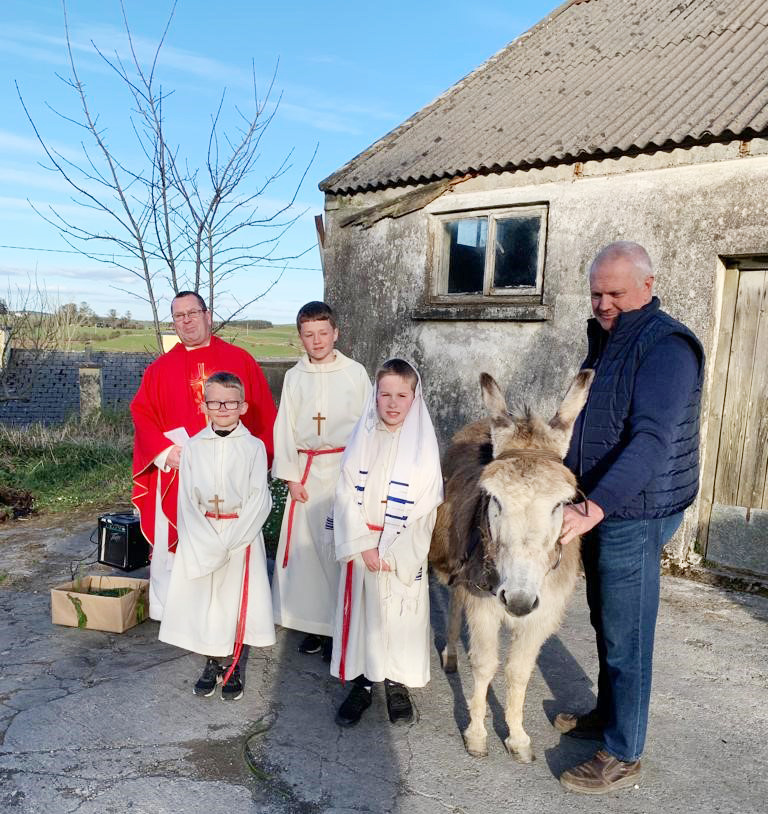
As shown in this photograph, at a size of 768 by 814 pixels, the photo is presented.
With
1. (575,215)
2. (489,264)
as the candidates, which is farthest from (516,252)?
(575,215)

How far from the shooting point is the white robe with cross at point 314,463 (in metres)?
4.27

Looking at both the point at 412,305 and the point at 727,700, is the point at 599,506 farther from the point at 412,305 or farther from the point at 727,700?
the point at 412,305

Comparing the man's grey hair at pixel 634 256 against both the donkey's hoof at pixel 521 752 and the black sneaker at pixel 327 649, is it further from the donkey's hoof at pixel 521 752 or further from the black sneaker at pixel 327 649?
the black sneaker at pixel 327 649

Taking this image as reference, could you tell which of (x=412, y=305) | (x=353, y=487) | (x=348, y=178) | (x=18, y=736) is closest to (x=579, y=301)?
(x=412, y=305)

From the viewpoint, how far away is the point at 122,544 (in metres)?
5.21

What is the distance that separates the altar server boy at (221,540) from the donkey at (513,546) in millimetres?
1134

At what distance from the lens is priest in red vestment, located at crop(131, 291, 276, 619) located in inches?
179

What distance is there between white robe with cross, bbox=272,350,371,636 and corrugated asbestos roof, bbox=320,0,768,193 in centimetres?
387

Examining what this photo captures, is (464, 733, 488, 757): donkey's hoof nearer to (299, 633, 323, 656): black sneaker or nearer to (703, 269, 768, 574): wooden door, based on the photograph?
(299, 633, 323, 656): black sneaker

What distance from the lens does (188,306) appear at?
452cm

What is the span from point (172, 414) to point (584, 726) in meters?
3.19

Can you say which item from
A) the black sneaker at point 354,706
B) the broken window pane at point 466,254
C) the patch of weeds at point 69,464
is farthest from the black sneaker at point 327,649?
the patch of weeds at point 69,464

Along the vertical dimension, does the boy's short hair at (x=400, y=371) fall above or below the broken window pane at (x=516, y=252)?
A: below

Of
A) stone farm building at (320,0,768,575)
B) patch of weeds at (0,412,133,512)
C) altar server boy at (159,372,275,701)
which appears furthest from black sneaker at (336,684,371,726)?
patch of weeds at (0,412,133,512)
